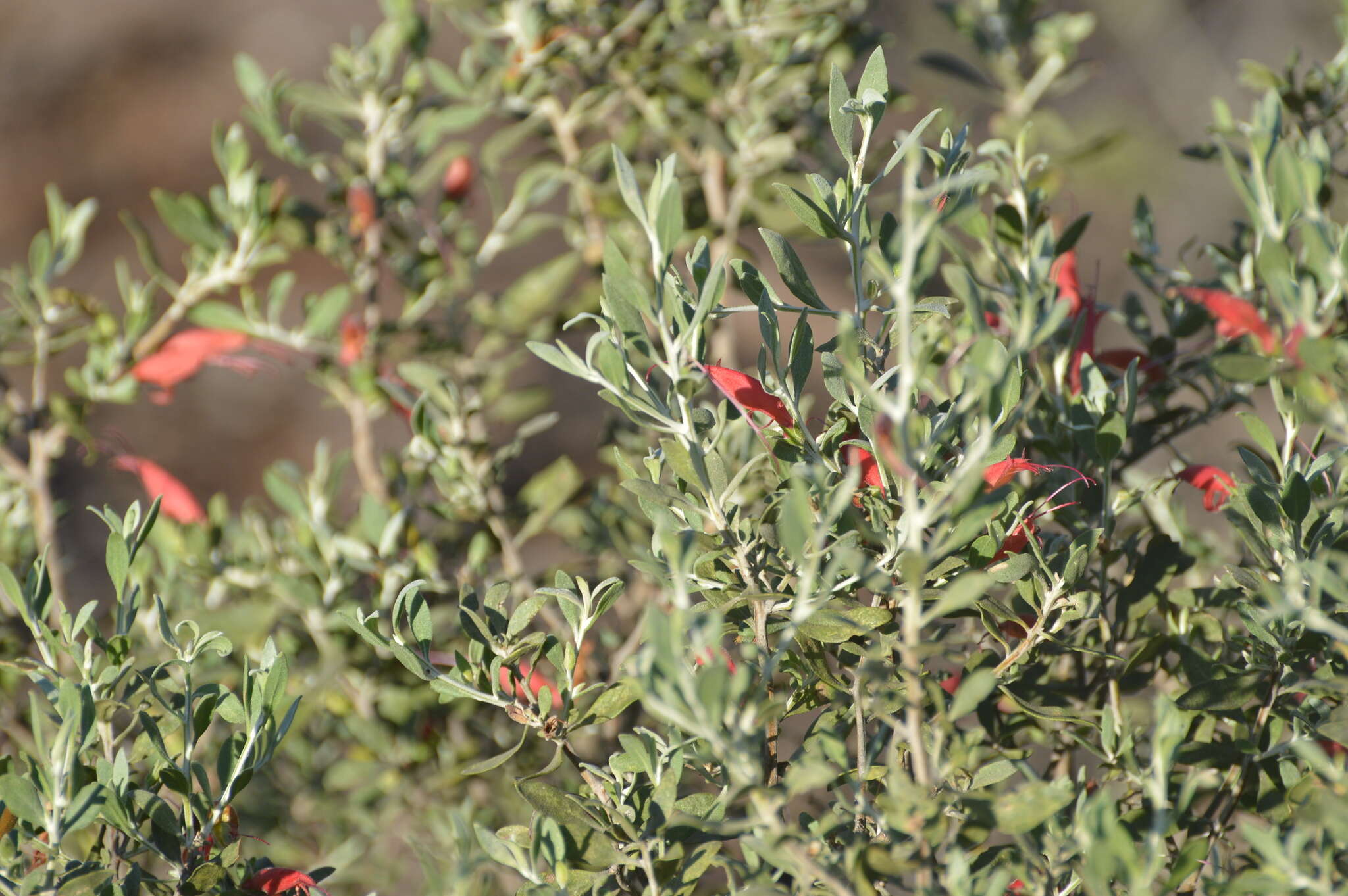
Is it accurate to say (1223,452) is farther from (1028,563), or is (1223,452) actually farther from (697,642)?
(697,642)

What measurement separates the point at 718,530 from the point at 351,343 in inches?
28.3

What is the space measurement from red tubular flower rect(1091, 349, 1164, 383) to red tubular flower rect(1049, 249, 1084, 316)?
51 millimetres

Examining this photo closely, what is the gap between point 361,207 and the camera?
1.13 m

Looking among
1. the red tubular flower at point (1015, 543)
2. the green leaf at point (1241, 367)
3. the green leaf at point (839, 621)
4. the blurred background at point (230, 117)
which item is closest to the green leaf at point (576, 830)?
the green leaf at point (839, 621)

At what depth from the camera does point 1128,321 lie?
34.3 inches

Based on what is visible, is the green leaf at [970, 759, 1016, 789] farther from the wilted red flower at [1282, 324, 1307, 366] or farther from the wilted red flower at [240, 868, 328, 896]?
the wilted red flower at [240, 868, 328, 896]

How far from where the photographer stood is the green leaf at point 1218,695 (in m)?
0.57

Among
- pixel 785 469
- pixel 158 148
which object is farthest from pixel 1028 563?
pixel 158 148

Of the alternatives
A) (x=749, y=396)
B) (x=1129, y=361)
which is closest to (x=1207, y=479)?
(x=1129, y=361)

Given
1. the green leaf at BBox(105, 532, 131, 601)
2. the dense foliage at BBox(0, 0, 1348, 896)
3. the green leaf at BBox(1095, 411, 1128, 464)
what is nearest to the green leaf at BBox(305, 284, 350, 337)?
the dense foliage at BBox(0, 0, 1348, 896)

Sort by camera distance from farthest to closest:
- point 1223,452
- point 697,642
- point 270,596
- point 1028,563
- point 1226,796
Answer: point 1223,452 → point 270,596 → point 1226,796 → point 1028,563 → point 697,642

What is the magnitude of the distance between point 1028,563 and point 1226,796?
0.26 m

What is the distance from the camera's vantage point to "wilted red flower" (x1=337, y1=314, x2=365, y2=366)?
3.78 ft

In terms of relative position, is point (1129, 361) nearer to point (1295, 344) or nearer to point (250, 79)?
point (1295, 344)
